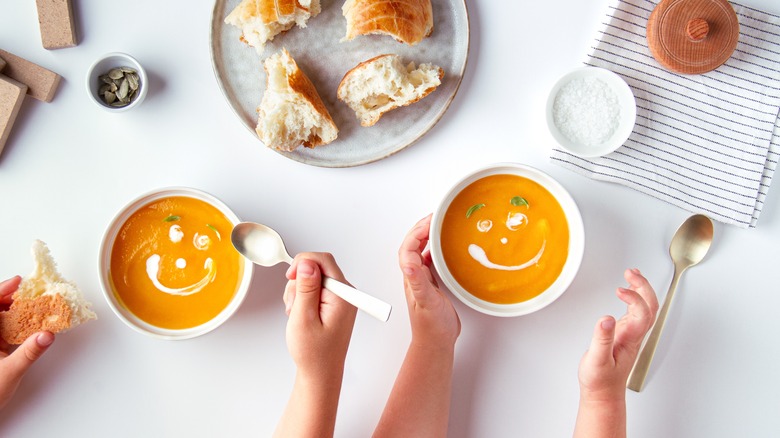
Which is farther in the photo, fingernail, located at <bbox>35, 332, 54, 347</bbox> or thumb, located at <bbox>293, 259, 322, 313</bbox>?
fingernail, located at <bbox>35, 332, 54, 347</bbox>

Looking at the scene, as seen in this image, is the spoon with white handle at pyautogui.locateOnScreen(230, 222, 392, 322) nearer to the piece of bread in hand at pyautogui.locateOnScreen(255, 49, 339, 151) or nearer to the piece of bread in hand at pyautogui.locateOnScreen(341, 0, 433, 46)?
the piece of bread in hand at pyautogui.locateOnScreen(255, 49, 339, 151)

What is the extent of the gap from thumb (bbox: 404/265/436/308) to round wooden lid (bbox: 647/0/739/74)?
0.87 metres

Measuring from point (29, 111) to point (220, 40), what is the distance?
60 centimetres

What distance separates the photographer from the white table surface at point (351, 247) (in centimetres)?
162

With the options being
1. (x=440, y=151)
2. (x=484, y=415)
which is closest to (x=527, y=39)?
(x=440, y=151)

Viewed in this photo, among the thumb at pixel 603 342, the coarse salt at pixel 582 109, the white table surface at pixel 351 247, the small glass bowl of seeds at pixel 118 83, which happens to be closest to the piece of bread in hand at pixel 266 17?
the white table surface at pixel 351 247

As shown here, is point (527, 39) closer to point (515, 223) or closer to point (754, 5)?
point (515, 223)

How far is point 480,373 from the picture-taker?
1666 mm

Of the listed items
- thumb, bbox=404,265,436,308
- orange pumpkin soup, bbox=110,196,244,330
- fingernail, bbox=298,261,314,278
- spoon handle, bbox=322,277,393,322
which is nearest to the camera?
spoon handle, bbox=322,277,393,322

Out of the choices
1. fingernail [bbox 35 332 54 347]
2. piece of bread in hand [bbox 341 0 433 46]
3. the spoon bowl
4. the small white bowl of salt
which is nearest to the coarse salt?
the small white bowl of salt

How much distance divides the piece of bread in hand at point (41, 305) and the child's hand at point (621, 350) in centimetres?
139

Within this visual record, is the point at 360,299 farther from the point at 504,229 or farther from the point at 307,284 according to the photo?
the point at 504,229

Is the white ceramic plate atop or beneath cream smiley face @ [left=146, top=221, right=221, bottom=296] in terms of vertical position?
atop

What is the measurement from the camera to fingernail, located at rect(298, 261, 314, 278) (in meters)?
1.32
